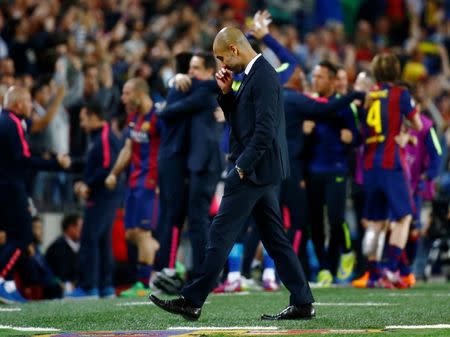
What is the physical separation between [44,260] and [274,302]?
526 cm

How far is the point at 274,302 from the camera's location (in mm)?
10719

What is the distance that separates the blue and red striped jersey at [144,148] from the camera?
13180mm

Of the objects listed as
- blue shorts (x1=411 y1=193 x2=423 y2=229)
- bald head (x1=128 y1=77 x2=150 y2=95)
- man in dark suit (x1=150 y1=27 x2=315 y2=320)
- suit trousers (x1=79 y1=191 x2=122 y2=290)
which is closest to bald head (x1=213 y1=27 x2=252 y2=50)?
man in dark suit (x1=150 y1=27 x2=315 y2=320)

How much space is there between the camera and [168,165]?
12.0m

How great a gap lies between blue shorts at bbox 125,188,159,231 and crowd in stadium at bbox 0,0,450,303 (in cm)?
2

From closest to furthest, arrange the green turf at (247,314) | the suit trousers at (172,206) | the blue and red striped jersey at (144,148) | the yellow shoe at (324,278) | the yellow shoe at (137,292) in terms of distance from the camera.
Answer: the green turf at (247,314), the suit trousers at (172,206), the yellow shoe at (137,292), the blue and red striped jersey at (144,148), the yellow shoe at (324,278)

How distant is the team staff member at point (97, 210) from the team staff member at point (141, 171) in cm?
33

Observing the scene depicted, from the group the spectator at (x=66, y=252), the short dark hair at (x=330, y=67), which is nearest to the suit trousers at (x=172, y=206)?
the short dark hair at (x=330, y=67)

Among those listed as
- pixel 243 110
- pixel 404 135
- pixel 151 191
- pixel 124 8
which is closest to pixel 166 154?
pixel 151 191

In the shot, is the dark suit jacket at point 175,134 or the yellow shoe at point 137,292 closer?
the dark suit jacket at point 175,134

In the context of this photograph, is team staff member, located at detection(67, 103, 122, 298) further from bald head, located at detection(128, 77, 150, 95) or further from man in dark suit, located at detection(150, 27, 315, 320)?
man in dark suit, located at detection(150, 27, 315, 320)

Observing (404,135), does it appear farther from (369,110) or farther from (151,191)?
(151,191)

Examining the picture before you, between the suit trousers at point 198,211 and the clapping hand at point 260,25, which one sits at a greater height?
the clapping hand at point 260,25

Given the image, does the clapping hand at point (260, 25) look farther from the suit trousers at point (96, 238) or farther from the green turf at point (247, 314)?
the suit trousers at point (96, 238)
